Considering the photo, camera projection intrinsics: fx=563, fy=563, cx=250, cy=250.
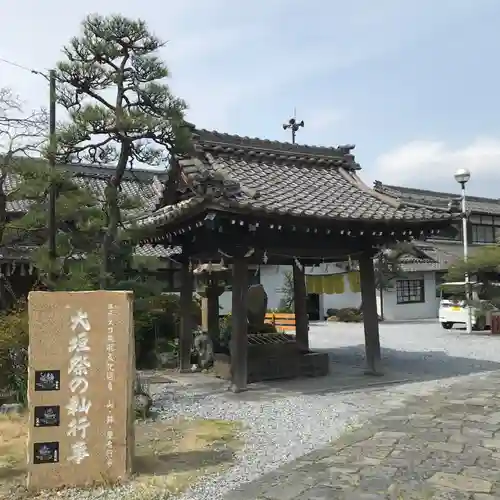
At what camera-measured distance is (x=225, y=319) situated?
1686 cm

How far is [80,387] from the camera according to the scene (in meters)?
5.75

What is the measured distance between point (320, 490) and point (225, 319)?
11.5 meters

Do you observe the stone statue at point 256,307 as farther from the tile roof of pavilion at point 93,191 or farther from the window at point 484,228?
the window at point 484,228

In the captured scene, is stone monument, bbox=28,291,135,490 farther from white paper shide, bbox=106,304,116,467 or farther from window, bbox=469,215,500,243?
window, bbox=469,215,500,243

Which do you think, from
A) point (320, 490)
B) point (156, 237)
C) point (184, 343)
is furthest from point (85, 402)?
point (184, 343)

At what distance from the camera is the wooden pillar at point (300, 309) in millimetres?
13680

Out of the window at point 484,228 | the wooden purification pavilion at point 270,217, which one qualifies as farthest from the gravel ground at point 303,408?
the window at point 484,228

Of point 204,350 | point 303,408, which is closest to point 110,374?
point 303,408

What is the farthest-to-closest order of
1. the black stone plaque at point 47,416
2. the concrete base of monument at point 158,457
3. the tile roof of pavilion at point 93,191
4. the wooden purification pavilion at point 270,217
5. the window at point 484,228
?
the window at point 484,228, the tile roof of pavilion at point 93,191, the wooden purification pavilion at point 270,217, the black stone plaque at point 47,416, the concrete base of monument at point 158,457

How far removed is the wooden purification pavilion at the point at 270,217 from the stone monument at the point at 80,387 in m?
3.72

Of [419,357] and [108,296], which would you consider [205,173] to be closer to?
Result: [108,296]

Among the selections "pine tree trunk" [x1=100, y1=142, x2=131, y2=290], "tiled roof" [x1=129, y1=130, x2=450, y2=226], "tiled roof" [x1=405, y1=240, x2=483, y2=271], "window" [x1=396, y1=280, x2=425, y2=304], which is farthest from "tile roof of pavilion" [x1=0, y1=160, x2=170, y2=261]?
"tiled roof" [x1=405, y1=240, x2=483, y2=271]

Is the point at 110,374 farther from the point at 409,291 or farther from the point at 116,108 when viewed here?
the point at 409,291

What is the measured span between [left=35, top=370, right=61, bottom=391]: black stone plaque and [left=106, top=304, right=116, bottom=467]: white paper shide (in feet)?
1.61
